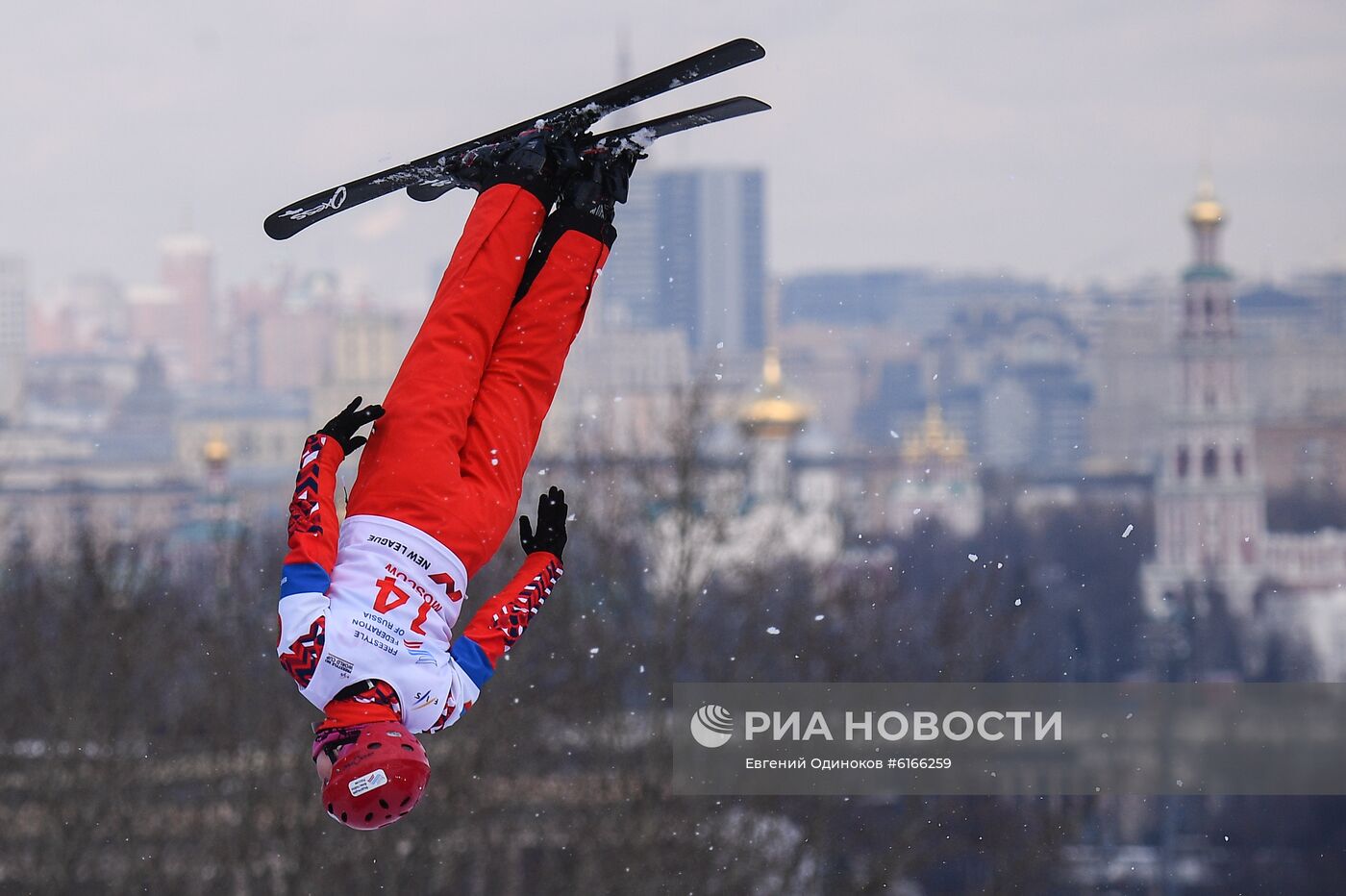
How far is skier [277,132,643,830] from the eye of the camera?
2920 mm

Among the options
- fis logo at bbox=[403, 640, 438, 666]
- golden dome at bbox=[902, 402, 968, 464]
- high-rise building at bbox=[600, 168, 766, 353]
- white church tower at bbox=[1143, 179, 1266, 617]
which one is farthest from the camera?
high-rise building at bbox=[600, 168, 766, 353]

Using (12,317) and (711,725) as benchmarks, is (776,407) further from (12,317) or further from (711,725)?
(12,317)

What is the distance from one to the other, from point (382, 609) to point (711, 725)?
9369 mm

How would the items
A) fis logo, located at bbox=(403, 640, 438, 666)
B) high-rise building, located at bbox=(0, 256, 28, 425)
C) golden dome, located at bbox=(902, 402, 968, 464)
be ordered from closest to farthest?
fis logo, located at bbox=(403, 640, 438, 666) → golden dome, located at bbox=(902, 402, 968, 464) → high-rise building, located at bbox=(0, 256, 28, 425)

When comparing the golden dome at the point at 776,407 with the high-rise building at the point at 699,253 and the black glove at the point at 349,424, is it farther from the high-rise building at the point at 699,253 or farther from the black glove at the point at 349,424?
the black glove at the point at 349,424

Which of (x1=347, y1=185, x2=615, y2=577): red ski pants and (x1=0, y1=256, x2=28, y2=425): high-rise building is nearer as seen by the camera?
(x1=347, y1=185, x2=615, y2=577): red ski pants

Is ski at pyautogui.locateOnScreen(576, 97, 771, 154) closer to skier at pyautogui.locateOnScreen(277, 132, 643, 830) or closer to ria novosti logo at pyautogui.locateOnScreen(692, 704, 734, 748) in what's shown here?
skier at pyautogui.locateOnScreen(277, 132, 643, 830)

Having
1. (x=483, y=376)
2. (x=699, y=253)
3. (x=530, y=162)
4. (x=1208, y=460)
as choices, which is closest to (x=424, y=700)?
(x=483, y=376)

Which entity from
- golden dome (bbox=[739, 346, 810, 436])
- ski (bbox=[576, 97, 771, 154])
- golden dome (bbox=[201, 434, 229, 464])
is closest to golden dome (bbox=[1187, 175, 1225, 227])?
golden dome (bbox=[739, 346, 810, 436])

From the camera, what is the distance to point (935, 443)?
36.2m

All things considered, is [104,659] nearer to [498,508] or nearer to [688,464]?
[688,464]

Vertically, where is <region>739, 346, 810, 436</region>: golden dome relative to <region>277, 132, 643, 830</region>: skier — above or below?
above

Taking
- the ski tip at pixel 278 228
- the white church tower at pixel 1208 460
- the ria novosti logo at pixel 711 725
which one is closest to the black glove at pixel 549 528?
the ski tip at pixel 278 228

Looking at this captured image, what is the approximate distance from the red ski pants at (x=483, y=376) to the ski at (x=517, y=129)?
12cm
